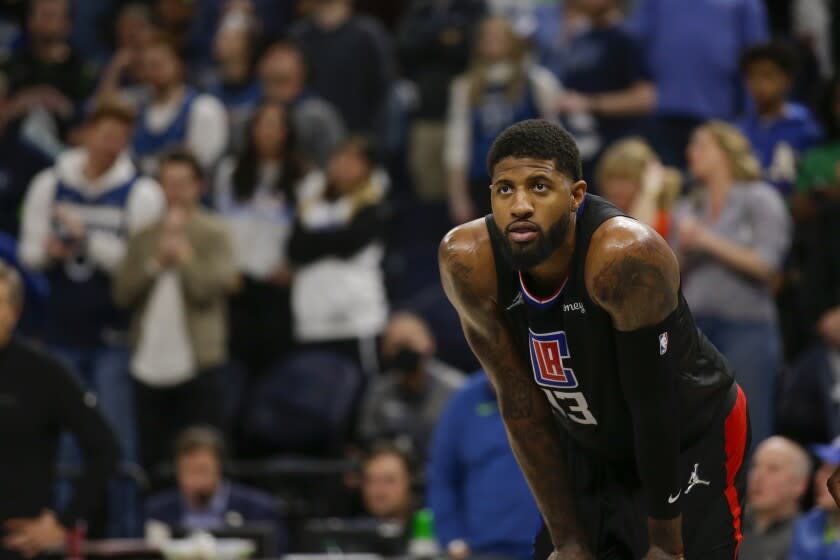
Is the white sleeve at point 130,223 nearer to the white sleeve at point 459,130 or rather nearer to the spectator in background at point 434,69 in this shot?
the white sleeve at point 459,130

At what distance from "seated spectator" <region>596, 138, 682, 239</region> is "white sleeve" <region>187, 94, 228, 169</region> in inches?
115

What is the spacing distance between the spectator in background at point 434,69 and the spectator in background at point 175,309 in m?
2.14

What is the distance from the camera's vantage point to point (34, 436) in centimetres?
651

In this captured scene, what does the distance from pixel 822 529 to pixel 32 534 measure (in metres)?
3.37

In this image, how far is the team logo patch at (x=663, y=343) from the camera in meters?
3.81

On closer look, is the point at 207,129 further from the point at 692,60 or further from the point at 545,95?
the point at 692,60

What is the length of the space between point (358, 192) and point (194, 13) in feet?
10.2

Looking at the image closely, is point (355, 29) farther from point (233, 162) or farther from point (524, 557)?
point (524, 557)

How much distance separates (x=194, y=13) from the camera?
11594 millimetres

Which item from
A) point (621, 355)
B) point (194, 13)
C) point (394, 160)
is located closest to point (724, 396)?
point (621, 355)

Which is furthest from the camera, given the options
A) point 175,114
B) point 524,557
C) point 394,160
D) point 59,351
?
point 394,160

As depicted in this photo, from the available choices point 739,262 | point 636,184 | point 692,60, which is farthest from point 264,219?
point 739,262

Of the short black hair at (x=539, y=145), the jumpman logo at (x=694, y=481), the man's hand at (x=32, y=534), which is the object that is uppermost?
the short black hair at (x=539, y=145)

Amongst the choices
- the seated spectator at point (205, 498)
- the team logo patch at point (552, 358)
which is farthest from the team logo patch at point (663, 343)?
the seated spectator at point (205, 498)
